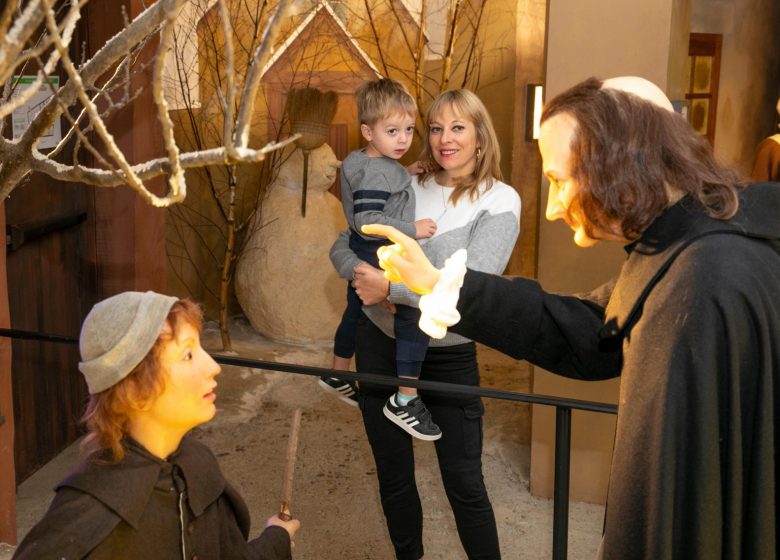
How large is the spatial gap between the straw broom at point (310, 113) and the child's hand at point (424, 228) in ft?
12.2

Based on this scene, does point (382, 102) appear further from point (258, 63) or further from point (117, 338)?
point (258, 63)

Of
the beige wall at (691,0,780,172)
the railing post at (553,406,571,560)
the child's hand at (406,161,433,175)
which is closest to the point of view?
the railing post at (553,406,571,560)

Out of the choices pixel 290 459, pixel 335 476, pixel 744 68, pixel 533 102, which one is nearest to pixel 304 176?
pixel 335 476

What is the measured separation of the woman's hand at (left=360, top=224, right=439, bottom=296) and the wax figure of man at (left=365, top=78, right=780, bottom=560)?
0.35 m

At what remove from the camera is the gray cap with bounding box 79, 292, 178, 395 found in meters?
1.85

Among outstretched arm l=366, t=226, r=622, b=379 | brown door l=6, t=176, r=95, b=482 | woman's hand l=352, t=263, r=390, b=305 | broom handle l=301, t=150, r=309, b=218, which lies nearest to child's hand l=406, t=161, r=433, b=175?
woman's hand l=352, t=263, r=390, b=305

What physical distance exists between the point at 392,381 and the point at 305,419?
2.81 meters

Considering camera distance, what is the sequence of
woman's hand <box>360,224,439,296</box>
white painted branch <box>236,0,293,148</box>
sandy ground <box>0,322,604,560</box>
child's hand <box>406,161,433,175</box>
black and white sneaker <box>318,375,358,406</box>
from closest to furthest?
1. white painted branch <box>236,0,293,148</box>
2. woman's hand <box>360,224,439,296</box>
3. child's hand <box>406,161,433,175</box>
4. black and white sneaker <box>318,375,358,406</box>
5. sandy ground <box>0,322,604,560</box>

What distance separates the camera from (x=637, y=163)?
1.74 m

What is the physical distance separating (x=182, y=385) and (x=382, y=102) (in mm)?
1496

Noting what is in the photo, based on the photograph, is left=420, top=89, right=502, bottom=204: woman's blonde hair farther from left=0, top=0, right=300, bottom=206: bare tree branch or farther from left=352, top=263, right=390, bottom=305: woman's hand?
left=0, top=0, right=300, bottom=206: bare tree branch

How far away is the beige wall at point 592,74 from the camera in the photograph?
363 cm

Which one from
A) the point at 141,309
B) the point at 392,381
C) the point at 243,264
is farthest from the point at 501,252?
the point at 243,264

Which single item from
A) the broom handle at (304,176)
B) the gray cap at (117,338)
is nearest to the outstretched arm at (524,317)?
the gray cap at (117,338)
